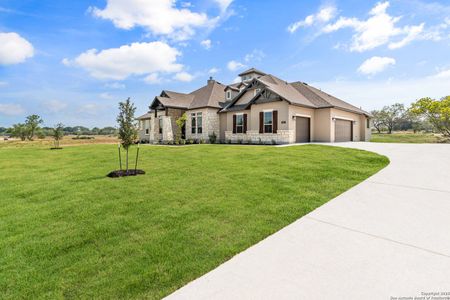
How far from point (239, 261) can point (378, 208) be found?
11.3 ft

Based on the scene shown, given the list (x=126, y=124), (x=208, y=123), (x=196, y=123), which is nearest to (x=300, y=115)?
(x=208, y=123)

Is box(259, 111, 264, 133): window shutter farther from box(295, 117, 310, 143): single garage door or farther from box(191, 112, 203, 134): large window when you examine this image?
box(191, 112, 203, 134): large window

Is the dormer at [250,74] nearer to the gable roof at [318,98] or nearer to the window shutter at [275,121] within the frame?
the gable roof at [318,98]

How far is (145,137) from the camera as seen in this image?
31281 mm

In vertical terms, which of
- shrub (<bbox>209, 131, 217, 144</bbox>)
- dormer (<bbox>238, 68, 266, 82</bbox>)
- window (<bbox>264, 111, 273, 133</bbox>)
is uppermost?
dormer (<bbox>238, 68, 266, 82</bbox>)

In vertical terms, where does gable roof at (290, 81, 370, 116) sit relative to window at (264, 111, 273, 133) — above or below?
above

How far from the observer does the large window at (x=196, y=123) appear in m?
25.1

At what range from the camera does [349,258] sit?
315 centimetres

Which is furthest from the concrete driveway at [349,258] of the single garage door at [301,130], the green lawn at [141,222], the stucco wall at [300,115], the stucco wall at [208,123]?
the stucco wall at [208,123]

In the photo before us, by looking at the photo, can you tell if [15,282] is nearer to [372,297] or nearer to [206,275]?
[206,275]

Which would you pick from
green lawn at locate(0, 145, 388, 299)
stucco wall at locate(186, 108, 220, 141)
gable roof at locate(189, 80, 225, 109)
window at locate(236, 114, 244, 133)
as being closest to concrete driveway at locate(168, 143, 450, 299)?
green lawn at locate(0, 145, 388, 299)

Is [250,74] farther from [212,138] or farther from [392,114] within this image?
[392,114]

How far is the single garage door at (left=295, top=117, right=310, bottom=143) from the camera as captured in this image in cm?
1986

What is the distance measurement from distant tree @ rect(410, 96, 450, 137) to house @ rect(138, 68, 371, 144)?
551cm
